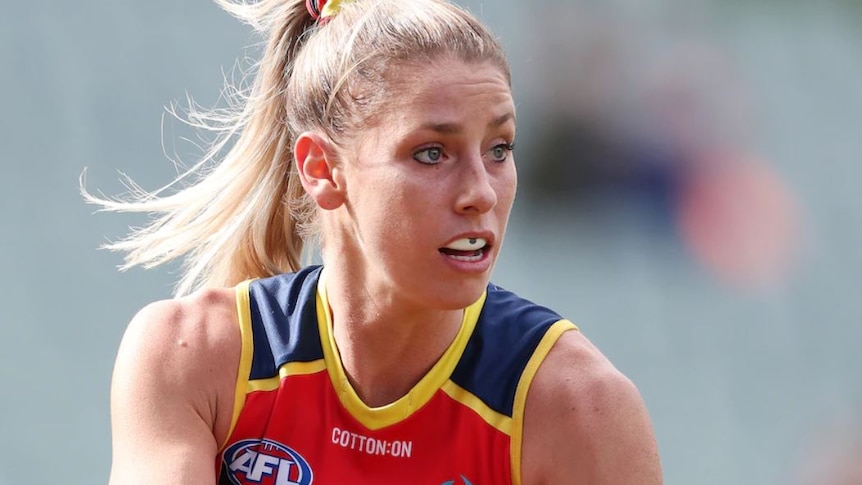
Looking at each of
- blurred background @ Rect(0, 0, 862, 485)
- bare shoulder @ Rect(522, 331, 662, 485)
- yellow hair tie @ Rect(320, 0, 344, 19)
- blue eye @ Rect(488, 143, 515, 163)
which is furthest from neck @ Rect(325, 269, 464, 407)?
blurred background @ Rect(0, 0, 862, 485)

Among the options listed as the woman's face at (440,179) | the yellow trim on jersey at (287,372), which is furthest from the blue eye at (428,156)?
the yellow trim on jersey at (287,372)

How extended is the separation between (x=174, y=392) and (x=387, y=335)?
0.44 metres

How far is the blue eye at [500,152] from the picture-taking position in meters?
2.32

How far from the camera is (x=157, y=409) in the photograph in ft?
7.97

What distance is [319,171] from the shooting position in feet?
8.21

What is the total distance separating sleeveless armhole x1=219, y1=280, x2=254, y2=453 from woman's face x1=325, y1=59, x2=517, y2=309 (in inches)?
14.3

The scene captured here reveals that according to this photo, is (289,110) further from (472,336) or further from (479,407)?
(479,407)

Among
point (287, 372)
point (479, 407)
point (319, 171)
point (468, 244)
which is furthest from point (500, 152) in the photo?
point (287, 372)

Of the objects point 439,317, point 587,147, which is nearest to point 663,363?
point 587,147

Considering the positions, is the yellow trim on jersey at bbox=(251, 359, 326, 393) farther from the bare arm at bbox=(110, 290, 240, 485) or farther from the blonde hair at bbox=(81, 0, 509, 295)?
the blonde hair at bbox=(81, 0, 509, 295)

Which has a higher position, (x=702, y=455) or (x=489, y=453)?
(x=489, y=453)

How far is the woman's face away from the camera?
88.4 inches

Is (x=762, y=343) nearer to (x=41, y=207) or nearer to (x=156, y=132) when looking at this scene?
(x=156, y=132)

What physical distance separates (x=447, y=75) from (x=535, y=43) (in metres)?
2.81
